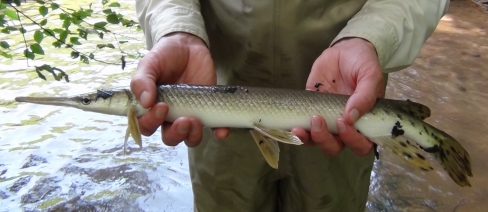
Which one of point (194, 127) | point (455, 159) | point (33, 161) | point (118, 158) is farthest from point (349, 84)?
point (33, 161)

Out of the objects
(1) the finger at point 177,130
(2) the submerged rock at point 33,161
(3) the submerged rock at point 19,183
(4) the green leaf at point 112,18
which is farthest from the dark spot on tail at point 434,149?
(2) the submerged rock at point 33,161

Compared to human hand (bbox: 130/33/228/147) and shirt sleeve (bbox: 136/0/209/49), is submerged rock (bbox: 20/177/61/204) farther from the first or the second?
human hand (bbox: 130/33/228/147)

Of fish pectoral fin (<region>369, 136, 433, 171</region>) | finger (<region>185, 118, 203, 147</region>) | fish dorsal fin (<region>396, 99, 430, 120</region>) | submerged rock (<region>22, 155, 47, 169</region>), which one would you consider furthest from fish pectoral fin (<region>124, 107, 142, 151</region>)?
submerged rock (<region>22, 155, 47, 169</region>)

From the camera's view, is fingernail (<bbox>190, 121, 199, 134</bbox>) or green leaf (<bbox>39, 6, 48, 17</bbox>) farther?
green leaf (<bbox>39, 6, 48, 17</bbox>)

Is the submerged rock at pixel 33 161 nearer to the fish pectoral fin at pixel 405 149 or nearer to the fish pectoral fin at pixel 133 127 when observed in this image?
the fish pectoral fin at pixel 133 127

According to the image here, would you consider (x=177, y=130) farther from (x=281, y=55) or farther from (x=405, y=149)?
(x=405, y=149)
